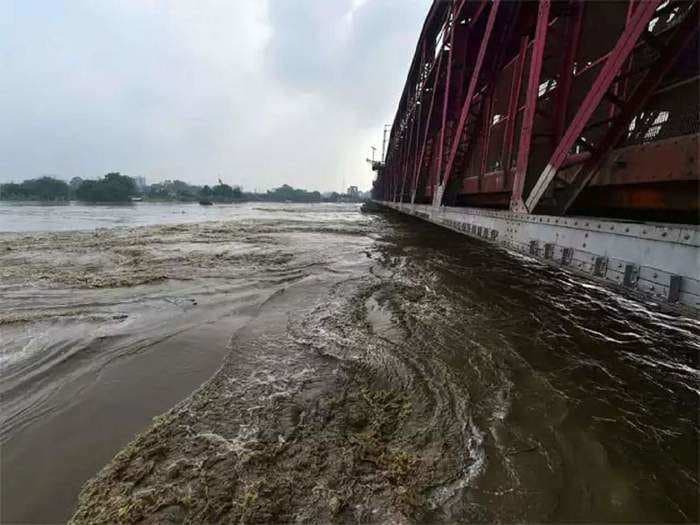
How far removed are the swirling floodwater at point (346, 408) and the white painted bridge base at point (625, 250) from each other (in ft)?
1.90

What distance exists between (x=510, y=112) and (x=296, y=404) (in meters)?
9.51

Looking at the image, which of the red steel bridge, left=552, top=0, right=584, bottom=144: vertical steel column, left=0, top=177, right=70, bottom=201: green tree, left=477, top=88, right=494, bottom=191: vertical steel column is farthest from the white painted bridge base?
left=0, top=177, right=70, bottom=201: green tree

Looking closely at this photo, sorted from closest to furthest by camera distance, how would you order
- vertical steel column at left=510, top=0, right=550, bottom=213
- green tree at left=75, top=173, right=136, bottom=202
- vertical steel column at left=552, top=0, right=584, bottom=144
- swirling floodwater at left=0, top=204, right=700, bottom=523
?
swirling floodwater at left=0, top=204, right=700, bottom=523 → vertical steel column at left=510, top=0, right=550, bottom=213 → vertical steel column at left=552, top=0, right=584, bottom=144 → green tree at left=75, top=173, right=136, bottom=202

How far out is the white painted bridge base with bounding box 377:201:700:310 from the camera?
274cm

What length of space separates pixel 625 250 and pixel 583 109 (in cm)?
225

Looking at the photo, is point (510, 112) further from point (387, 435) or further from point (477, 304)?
point (387, 435)

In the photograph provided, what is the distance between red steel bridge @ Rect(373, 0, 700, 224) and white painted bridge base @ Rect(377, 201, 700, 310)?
758 mm

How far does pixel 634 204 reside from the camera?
4805mm

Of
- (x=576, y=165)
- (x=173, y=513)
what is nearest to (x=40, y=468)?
(x=173, y=513)

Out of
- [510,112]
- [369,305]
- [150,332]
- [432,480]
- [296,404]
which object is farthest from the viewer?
[510,112]

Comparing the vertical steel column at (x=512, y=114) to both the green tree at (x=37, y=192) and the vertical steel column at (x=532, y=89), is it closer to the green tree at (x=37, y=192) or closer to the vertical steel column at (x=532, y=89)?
the vertical steel column at (x=532, y=89)

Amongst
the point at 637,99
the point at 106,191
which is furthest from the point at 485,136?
the point at 106,191

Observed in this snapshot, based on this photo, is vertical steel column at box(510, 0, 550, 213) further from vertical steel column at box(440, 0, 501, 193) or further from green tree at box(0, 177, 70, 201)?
green tree at box(0, 177, 70, 201)

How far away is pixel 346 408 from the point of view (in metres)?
2.31
